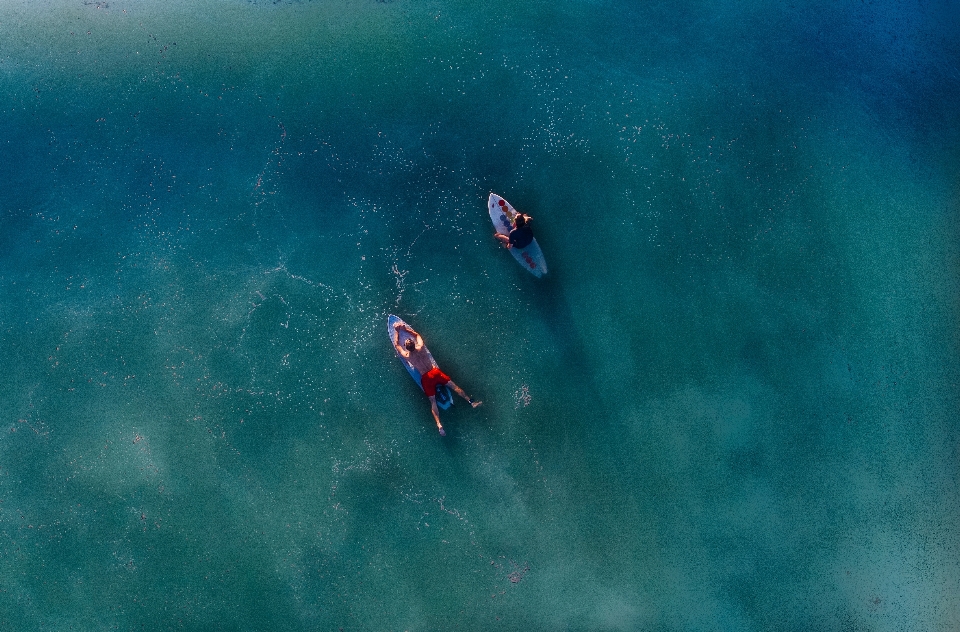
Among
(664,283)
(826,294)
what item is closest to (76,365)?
(664,283)

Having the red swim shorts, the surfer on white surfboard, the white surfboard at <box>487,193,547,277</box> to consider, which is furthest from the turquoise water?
the red swim shorts

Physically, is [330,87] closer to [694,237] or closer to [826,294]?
[694,237]

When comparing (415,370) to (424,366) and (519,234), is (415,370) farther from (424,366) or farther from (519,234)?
(519,234)

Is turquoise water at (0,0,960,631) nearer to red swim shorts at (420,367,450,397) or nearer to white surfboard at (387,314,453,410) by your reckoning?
white surfboard at (387,314,453,410)

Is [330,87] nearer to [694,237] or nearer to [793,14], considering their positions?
[694,237]

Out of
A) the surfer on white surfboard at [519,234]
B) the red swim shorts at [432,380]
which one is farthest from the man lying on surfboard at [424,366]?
the surfer on white surfboard at [519,234]

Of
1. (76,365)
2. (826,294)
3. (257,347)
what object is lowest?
(76,365)

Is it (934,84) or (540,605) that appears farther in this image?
(934,84)

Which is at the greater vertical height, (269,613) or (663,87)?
(663,87)
